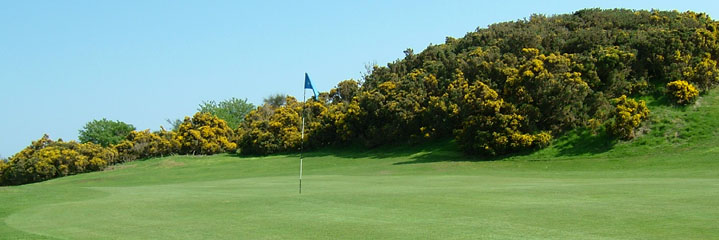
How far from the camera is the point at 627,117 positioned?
4331cm

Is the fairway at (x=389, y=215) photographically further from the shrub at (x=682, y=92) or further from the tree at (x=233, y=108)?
the tree at (x=233, y=108)

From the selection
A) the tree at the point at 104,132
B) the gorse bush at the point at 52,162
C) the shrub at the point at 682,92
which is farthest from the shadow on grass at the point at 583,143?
the tree at the point at 104,132

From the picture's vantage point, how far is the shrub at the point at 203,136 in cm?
7206

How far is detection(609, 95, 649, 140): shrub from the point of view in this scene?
1706 inches

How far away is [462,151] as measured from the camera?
51094mm

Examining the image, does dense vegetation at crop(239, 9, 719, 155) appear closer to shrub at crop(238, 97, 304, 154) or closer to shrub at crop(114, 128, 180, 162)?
shrub at crop(238, 97, 304, 154)

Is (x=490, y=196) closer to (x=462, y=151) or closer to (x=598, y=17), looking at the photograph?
(x=462, y=151)

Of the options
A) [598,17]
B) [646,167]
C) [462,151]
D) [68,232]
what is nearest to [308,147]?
[462,151]

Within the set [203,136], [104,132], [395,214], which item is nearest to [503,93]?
[395,214]

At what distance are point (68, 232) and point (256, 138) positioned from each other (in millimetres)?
55980

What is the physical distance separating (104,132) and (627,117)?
3153 inches

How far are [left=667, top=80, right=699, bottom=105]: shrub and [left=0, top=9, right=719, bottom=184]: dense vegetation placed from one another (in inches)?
2.9

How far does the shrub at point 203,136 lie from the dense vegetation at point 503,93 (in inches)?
5.3

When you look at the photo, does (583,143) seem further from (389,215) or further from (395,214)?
(389,215)
